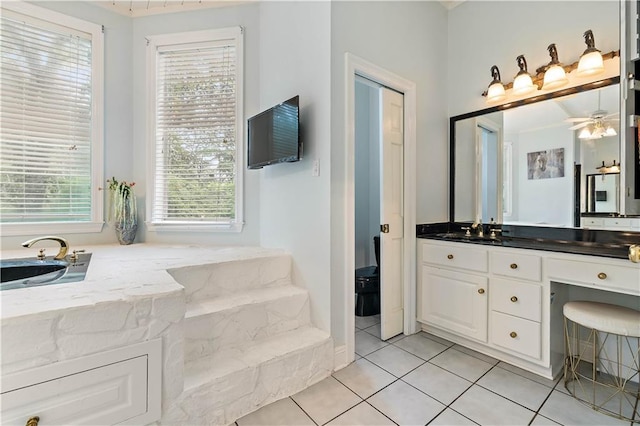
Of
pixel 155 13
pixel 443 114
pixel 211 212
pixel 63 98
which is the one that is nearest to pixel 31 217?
pixel 63 98

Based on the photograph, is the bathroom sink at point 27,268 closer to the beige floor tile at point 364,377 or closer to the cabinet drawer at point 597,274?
the beige floor tile at point 364,377

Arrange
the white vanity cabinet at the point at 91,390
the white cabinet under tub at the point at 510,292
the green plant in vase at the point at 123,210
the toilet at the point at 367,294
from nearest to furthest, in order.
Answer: the white vanity cabinet at the point at 91,390 < the white cabinet under tub at the point at 510,292 < the green plant in vase at the point at 123,210 < the toilet at the point at 367,294

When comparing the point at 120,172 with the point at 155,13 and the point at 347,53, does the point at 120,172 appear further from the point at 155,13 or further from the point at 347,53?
the point at 347,53

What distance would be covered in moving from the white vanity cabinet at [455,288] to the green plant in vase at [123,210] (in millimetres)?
2767

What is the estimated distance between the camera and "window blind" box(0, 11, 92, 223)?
8.02 ft

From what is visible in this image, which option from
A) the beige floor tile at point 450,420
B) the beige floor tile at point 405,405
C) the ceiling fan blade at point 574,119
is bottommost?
the beige floor tile at point 405,405

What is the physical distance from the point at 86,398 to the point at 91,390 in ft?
0.10

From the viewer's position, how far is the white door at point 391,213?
2449mm

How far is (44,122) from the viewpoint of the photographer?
2576 millimetres

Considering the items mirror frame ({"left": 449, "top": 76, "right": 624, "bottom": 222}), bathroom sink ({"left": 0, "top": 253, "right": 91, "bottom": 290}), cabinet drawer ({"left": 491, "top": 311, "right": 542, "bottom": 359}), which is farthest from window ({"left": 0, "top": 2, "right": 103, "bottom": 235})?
cabinet drawer ({"left": 491, "top": 311, "right": 542, "bottom": 359})

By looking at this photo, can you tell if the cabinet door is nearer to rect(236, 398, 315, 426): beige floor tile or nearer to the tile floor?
the tile floor

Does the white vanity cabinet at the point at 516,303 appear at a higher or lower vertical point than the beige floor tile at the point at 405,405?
higher

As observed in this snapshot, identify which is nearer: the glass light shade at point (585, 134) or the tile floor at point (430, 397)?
the tile floor at point (430, 397)

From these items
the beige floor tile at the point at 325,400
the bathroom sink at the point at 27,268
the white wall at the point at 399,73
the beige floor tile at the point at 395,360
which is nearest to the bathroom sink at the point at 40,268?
the bathroom sink at the point at 27,268
